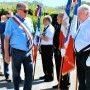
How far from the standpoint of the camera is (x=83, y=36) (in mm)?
8664

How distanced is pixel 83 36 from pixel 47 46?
374 centimetres

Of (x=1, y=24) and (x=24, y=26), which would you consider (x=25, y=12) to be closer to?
→ (x=24, y=26)

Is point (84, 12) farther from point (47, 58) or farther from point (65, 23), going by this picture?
point (47, 58)

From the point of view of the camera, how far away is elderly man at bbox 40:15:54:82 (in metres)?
12.1

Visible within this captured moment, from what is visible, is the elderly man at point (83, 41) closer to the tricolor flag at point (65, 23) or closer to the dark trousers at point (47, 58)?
the tricolor flag at point (65, 23)

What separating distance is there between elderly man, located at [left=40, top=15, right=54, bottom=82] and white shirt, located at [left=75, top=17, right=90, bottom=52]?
10.7 feet

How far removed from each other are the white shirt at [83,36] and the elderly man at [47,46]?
3.27 meters

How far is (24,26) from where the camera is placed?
908 cm

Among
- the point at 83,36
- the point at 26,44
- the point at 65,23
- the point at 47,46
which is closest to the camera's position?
the point at 83,36

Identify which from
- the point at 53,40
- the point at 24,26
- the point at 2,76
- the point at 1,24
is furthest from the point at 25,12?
the point at 2,76

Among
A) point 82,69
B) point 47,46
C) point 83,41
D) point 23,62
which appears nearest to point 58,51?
point 47,46

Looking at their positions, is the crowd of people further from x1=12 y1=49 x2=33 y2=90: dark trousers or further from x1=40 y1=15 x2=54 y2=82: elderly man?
x1=40 y1=15 x2=54 y2=82: elderly man

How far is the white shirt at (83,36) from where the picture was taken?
339 inches

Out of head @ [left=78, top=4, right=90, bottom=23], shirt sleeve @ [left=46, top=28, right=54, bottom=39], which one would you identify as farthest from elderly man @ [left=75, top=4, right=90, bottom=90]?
shirt sleeve @ [left=46, top=28, right=54, bottom=39]
